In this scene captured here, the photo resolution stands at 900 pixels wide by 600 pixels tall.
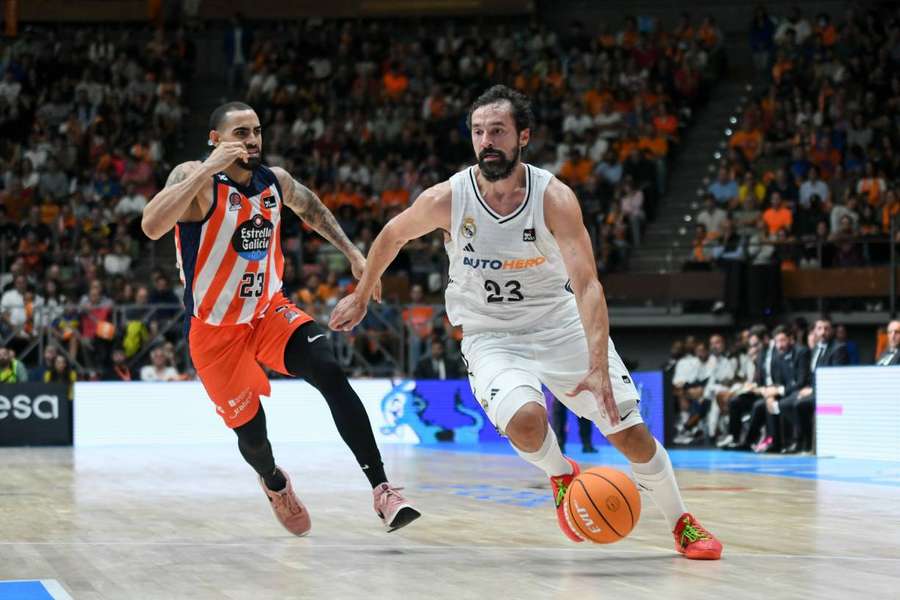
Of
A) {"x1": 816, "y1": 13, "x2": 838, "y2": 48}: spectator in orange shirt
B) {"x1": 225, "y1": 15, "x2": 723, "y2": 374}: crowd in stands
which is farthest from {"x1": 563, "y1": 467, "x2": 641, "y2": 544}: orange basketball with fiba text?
{"x1": 816, "y1": 13, "x2": 838, "y2": 48}: spectator in orange shirt

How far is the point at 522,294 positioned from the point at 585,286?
21.5 inches

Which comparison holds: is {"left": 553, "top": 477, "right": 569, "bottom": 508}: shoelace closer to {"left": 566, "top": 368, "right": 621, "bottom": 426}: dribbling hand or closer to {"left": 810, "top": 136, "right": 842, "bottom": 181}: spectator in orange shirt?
{"left": 566, "top": 368, "right": 621, "bottom": 426}: dribbling hand

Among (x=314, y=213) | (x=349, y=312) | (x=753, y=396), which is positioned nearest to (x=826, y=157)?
(x=753, y=396)

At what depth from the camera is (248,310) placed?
7.65m

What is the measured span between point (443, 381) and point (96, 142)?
414 inches

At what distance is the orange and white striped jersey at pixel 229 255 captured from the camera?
24.9 feet

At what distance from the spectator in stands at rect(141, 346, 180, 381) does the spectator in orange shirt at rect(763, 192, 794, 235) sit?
9.39m

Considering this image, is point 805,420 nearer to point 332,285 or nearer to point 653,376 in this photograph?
point 653,376

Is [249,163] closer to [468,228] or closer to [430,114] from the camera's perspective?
[468,228]

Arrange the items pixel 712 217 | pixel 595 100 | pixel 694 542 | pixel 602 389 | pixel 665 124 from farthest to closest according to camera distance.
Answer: pixel 595 100, pixel 665 124, pixel 712 217, pixel 694 542, pixel 602 389

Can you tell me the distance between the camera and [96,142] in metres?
26.7

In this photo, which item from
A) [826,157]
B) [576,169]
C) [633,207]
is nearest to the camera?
[826,157]

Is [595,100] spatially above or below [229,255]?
above

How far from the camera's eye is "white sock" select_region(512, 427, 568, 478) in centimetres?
678
